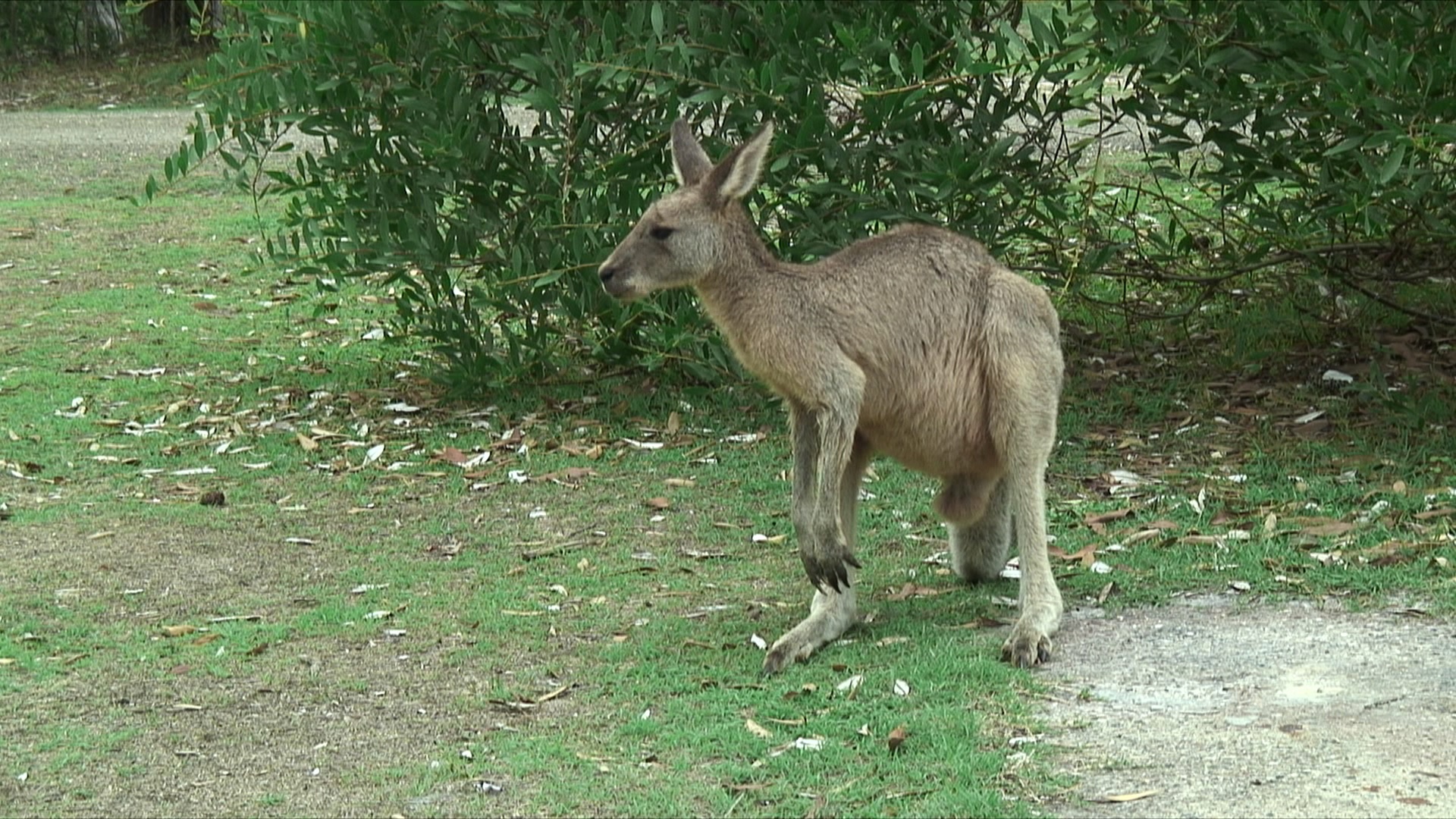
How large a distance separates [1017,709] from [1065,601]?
903mm

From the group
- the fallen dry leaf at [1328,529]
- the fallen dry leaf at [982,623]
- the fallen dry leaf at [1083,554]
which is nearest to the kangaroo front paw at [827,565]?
the fallen dry leaf at [982,623]

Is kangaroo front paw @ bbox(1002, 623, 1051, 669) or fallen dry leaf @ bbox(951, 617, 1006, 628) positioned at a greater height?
kangaroo front paw @ bbox(1002, 623, 1051, 669)

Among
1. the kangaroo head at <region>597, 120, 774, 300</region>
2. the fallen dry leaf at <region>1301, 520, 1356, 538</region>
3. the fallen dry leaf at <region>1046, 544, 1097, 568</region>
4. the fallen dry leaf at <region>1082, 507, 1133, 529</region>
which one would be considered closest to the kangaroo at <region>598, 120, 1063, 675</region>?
the kangaroo head at <region>597, 120, 774, 300</region>

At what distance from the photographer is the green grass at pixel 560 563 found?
3832 millimetres

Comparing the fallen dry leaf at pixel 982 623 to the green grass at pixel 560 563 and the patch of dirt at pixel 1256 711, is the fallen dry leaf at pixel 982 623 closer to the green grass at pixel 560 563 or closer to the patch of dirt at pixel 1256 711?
the green grass at pixel 560 563

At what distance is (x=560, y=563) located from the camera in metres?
5.48

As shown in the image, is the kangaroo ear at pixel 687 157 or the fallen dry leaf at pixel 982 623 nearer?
the fallen dry leaf at pixel 982 623

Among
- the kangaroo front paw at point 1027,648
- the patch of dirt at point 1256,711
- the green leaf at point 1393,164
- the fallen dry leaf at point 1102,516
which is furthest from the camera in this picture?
the fallen dry leaf at point 1102,516

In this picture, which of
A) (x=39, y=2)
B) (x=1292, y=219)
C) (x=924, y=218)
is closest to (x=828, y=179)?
(x=924, y=218)

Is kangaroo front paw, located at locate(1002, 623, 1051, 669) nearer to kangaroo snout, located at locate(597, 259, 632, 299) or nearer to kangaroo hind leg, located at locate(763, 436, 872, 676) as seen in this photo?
kangaroo hind leg, located at locate(763, 436, 872, 676)

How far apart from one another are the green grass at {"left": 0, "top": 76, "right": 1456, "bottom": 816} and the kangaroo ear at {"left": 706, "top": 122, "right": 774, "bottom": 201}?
1164mm

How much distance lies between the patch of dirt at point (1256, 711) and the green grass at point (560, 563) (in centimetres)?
14

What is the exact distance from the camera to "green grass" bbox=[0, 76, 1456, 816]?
3832mm

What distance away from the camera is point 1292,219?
6.67 metres
